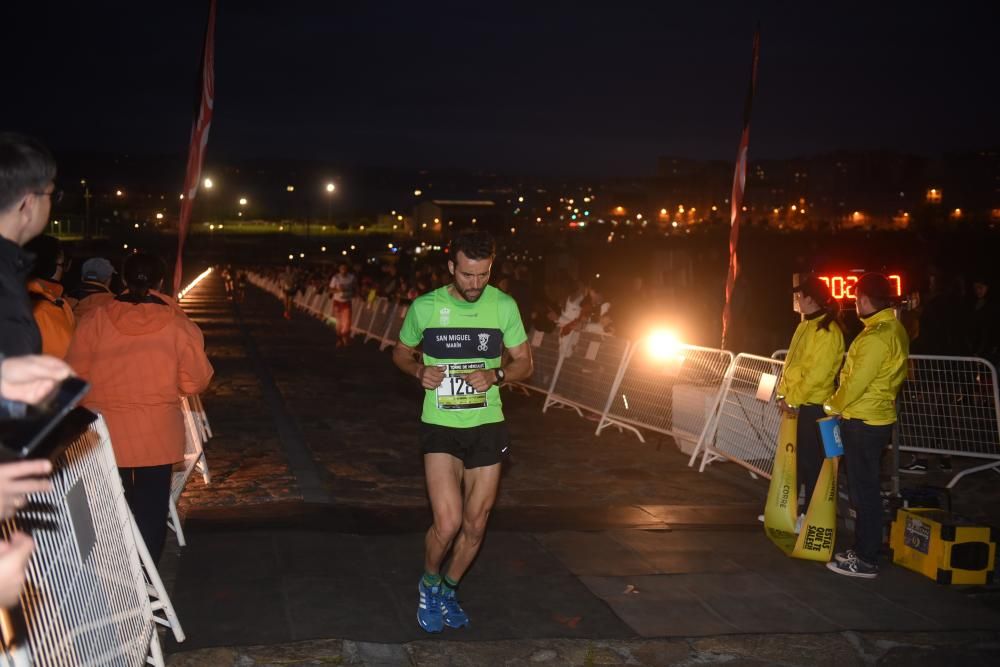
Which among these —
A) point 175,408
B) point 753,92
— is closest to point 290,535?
point 175,408

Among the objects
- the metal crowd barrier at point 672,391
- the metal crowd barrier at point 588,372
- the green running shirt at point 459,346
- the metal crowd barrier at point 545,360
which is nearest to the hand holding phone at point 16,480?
the green running shirt at point 459,346

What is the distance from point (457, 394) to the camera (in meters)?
5.42

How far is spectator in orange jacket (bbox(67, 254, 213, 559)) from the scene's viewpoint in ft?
16.9

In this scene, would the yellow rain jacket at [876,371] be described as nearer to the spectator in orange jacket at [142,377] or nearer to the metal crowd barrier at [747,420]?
the metal crowd barrier at [747,420]

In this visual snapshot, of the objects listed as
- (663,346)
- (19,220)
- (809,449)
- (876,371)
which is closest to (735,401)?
(663,346)

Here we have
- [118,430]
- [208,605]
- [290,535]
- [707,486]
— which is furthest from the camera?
[707,486]

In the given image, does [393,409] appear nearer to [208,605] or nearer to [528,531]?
[528,531]

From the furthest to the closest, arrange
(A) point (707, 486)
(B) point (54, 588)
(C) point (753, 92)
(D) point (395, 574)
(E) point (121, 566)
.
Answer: (C) point (753, 92) < (A) point (707, 486) < (D) point (395, 574) < (E) point (121, 566) < (B) point (54, 588)

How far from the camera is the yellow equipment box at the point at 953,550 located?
265 inches

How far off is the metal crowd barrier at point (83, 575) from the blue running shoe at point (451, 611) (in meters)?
1.51

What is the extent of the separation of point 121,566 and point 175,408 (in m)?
1.19

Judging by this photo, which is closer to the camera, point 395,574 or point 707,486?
point 395,574

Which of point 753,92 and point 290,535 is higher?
point 753,92

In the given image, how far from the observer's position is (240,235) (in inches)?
6467
